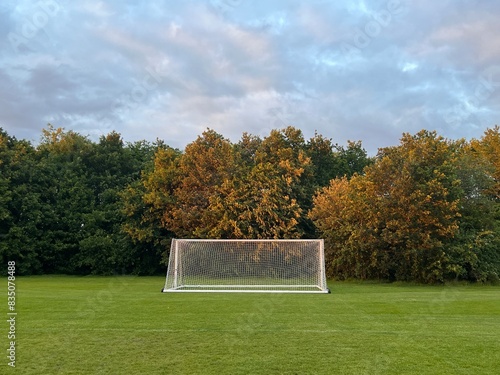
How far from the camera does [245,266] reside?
1953cm

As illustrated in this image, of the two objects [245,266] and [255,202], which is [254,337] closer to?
[245,266]

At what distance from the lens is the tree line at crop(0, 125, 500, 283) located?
2252cm

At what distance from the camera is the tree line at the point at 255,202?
886 inches

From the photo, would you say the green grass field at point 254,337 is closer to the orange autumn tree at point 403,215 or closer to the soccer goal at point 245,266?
the soccer goal at point 245,266

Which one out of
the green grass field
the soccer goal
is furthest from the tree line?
the green grass field

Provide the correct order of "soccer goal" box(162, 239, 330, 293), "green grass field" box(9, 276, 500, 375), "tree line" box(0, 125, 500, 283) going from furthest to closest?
"tree line" box(0, 125, 500, 283), "soccer goal" box(162, 239, 330, 293), "green grass field" box(9, 276, 500, 375)

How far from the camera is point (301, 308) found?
41.6 feet

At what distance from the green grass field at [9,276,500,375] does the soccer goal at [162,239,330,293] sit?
5015 millimetres

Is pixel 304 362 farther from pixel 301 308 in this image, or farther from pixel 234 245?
pixel 234 245

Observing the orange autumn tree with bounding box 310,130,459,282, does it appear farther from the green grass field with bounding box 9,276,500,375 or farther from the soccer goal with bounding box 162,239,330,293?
the green grass field with bounding box 9,276,500,375

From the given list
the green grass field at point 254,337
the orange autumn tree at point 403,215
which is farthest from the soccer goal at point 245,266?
the green grass field at point 254,337

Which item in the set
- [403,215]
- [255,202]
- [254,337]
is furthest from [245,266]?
[254,337]

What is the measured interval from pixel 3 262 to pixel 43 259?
238 cm

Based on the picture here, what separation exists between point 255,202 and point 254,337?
64.7 feet
